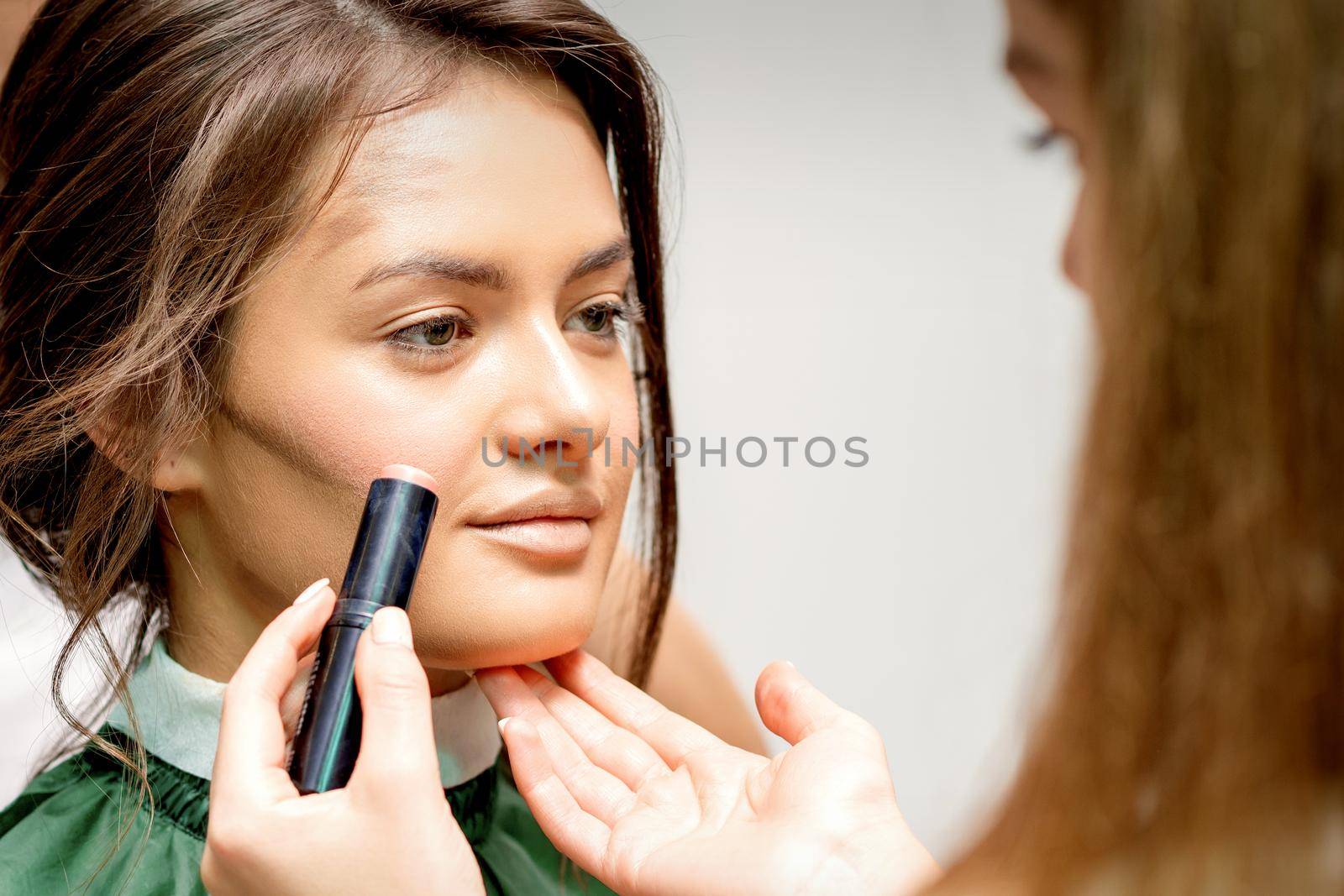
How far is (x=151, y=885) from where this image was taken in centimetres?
79

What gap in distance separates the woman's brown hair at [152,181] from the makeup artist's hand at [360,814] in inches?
7.8

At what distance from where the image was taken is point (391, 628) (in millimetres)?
638

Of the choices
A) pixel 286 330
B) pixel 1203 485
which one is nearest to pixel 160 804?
pixel 286 330

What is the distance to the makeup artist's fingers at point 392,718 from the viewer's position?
604 millimetres

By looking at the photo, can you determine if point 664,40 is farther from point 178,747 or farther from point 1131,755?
point 1131,755

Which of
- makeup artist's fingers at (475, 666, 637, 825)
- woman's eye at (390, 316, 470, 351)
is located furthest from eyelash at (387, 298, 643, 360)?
makeup artist's fingers at (475, 666, 637, 825)

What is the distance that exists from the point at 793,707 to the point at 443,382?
1.02 ft

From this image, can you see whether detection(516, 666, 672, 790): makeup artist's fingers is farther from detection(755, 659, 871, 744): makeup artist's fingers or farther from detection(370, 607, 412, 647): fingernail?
detection(370, 607, 412, 647): fingernail

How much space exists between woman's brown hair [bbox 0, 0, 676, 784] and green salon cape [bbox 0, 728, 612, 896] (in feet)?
0.28

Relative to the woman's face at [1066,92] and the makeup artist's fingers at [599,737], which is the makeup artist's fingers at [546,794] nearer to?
the makeup artist's fingers at [599,737]

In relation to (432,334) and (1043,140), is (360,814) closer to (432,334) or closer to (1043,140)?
(432,334)

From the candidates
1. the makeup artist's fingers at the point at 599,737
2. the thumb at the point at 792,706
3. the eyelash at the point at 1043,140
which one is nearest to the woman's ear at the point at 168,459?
the makeup artist's fingers at the point at 599,737

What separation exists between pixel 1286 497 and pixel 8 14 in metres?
1.17

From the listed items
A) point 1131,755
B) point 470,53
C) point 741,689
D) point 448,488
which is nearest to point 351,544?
point 448,488
